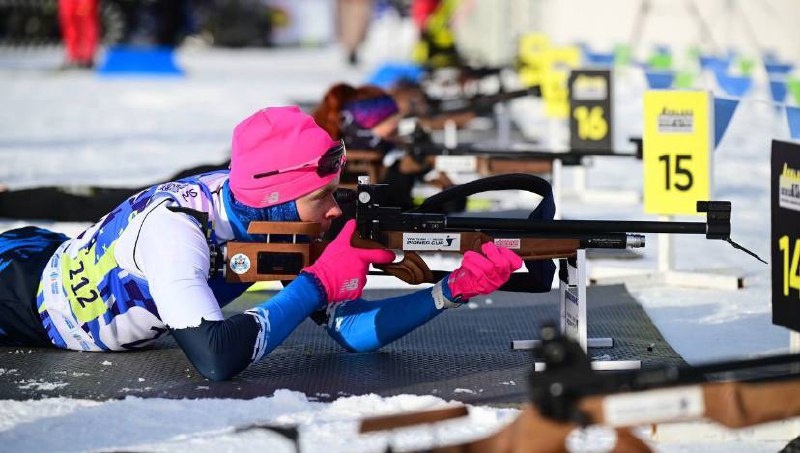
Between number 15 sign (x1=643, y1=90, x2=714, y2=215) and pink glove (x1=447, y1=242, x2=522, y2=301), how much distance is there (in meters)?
2.48

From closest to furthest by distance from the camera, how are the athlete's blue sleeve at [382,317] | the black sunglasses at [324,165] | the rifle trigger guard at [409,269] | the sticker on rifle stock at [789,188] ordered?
the sticker on rifle stock at [789,188] → the black sunglasses at [324,165] → the rifle trigger guard at [409,269] → the athlete's blue sleeve at [382,317]

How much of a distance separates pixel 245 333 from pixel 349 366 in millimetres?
637

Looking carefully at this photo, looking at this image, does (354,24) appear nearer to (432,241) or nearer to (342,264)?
(432,241)

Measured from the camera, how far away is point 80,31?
93.6 ft

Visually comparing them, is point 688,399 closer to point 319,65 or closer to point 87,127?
point 87,127

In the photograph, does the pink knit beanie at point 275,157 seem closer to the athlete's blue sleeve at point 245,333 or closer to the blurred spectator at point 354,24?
the athlete's blue sleeve at point 245,333

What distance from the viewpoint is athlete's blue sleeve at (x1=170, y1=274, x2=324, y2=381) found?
4.36m

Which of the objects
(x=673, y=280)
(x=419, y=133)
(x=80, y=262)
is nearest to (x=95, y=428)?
(x=80, y=262)

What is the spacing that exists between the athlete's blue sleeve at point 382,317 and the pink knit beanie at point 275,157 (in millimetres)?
522

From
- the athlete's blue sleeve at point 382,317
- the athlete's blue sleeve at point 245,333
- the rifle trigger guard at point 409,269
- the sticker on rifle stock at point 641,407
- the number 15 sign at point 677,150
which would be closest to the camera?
the sticker on rifle stock at point 641,407

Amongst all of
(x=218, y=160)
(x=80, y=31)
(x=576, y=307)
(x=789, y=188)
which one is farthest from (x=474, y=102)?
(x=80, y=31)

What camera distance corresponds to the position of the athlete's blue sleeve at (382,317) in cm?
473

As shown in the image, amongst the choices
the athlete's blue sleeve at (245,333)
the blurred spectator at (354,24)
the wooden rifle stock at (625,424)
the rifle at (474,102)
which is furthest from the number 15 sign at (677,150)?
the blurred spectator at (354,24)

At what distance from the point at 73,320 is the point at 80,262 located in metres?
0.24
